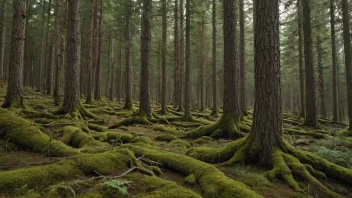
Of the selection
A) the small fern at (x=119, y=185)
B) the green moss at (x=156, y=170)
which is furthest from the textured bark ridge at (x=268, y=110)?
the small fern at (x=119, y=185)

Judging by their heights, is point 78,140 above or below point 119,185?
above

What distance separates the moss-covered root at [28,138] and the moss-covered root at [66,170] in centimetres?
102

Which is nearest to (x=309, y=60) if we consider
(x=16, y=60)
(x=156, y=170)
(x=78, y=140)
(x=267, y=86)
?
(x=267, y=86)

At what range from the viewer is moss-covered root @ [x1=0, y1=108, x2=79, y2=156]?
4816 millimetres

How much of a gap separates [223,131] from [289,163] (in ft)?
12.9

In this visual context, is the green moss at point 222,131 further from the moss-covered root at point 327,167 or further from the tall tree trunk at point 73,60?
the tall tree trunk at point 73,60

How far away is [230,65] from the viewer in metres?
9.09

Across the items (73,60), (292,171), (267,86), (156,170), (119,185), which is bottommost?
(292,171)

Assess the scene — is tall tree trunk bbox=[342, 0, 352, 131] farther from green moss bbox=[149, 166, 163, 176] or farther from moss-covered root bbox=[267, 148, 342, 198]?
green moss bbox=[149, 166, 163, 176]

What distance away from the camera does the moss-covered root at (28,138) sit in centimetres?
482

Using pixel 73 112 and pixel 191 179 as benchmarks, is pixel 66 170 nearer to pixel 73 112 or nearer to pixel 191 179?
pixel 191 179

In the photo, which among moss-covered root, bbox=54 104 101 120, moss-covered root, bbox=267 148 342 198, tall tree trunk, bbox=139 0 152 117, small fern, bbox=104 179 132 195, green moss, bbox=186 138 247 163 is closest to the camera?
small fern, bbox=104 179 132 195

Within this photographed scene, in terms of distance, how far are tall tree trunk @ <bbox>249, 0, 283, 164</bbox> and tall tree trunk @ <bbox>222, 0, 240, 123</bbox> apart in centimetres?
352

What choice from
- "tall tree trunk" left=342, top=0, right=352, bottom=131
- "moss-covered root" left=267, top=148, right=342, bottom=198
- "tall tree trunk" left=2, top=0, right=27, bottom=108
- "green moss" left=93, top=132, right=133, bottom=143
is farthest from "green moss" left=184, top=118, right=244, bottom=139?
"tall tree trunk" left=342, top=0, right=352, bottom=131
